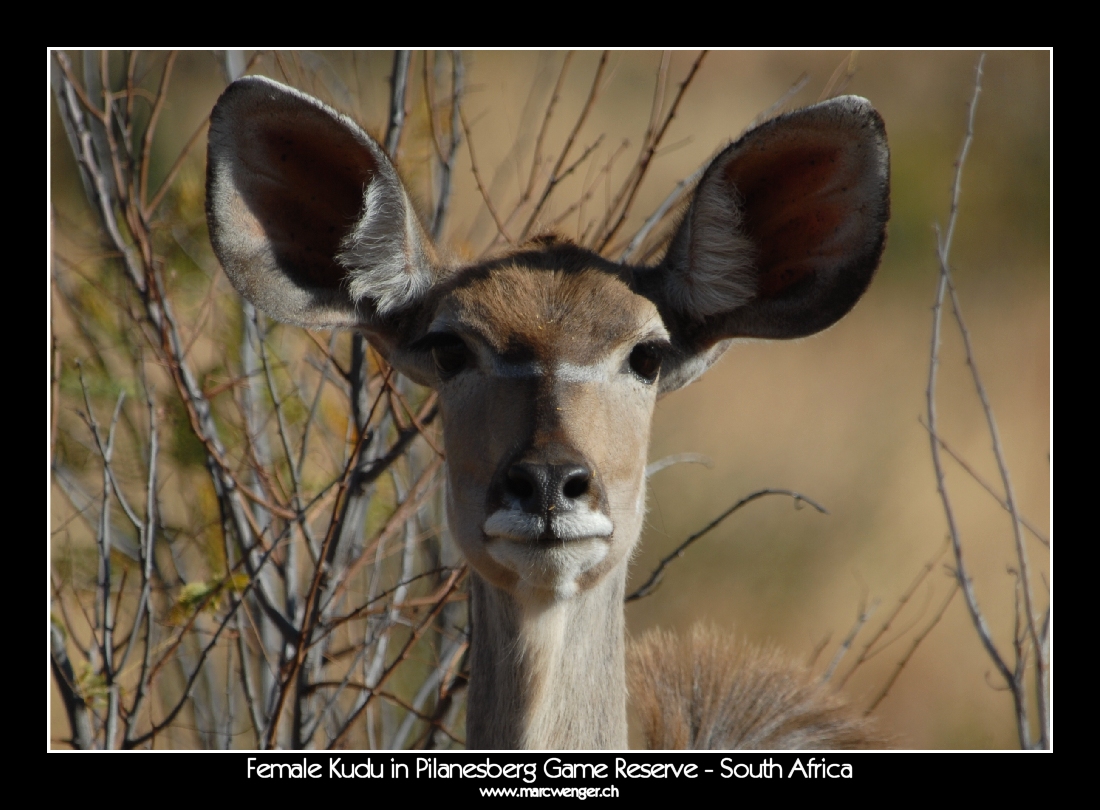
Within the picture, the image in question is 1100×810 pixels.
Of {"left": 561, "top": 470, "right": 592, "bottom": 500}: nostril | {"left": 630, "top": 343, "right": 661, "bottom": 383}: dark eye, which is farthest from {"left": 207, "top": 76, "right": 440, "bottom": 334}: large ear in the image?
{"left": 561, "top": 470, "right": 592, "bottom": 500}: nostril

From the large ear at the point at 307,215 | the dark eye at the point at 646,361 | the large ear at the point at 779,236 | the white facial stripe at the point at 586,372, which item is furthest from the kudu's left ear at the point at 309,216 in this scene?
the large ear at the point at 779,236

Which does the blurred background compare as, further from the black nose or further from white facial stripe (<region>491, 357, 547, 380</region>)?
the black nose

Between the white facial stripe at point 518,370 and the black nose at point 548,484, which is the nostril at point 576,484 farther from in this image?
the white facial stripe at point 518,370

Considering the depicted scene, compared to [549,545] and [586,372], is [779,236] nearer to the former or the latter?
[586,372]

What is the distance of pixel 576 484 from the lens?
388cm

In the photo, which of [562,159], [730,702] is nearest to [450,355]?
[562,159]

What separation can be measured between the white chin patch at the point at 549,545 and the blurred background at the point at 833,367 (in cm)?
353

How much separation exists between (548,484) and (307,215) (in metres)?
1.61

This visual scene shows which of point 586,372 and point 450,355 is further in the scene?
point 450,355

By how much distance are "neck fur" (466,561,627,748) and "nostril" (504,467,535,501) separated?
1.64 ft
